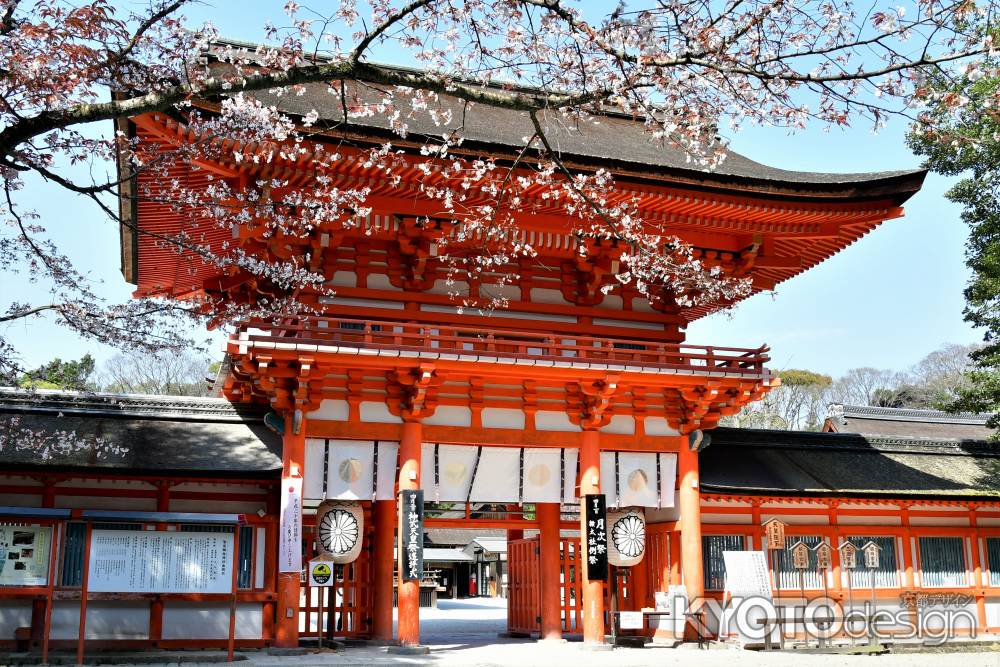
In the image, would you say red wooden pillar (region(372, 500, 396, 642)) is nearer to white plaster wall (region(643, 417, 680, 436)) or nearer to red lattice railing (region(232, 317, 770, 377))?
red lattice railing (region(232, 317, 770, 377))

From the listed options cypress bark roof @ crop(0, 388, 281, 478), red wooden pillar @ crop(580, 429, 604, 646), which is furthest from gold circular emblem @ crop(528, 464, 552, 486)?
cypress bark roof @ crop(0, 388, 281, 478)

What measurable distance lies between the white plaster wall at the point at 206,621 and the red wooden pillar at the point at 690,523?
266 inches

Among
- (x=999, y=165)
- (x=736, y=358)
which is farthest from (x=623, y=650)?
(x=999, y=165)

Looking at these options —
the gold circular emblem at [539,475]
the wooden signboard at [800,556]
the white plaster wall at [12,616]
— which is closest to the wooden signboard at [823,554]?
the wooden signboard at [800,556]

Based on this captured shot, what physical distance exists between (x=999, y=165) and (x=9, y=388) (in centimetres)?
1839

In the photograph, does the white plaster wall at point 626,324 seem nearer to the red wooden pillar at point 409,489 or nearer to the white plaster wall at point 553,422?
the white plaster wall at point 553,422

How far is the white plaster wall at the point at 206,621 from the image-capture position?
13703 millimetres

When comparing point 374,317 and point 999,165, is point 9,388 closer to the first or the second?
point 374,317

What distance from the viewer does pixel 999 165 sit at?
58.2 feet

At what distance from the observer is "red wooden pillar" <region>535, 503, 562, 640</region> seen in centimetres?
1570

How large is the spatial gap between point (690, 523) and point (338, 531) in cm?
572

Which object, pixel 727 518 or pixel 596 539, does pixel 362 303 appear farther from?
pixel 727 518

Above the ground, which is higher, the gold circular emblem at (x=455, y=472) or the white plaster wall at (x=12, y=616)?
the gold circular emblem at (x=455, y=472)

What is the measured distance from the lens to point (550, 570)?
15992mm
